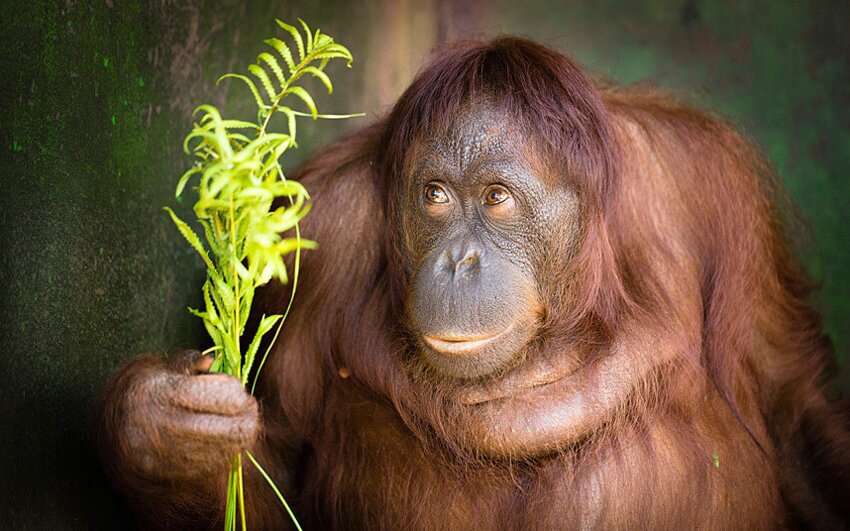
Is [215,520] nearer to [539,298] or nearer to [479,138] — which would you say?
[539,298]

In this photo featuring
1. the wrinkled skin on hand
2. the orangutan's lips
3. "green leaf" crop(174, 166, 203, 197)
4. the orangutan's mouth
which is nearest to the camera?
"green leaf" crop(174, 166, 203, 197)

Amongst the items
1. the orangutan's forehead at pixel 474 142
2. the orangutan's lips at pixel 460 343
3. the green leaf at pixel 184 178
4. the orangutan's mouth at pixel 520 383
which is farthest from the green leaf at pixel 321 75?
the orangutan's mouth at pixel 520 383

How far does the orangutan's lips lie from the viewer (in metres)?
2.40

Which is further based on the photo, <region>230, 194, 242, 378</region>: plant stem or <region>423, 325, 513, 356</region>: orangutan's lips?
<region>423, 325, 513, 356</region>: orangutan's lips

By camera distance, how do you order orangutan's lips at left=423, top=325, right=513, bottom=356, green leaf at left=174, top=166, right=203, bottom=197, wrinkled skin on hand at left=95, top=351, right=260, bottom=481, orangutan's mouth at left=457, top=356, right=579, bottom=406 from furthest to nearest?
1. orangutan's mouth at left=457, top=356, right=579, bottom=406
2. orangutan's lips at left=423, top=325, right=513, bottom=356
3. wrinkled skin on hand at left=95, top=351, right=260, bottom=481
4. green leaf at left=174, top=166, right=203, bottom=197

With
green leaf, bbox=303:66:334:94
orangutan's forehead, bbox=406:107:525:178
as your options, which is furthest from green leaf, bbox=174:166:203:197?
orangutan's forehead, bbox=406:107:525:178

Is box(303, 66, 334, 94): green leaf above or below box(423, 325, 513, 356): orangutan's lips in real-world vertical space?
above

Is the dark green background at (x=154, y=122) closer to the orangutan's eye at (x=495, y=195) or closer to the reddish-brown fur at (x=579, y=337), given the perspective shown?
the reddish-brown fur at (x=579, y=337)

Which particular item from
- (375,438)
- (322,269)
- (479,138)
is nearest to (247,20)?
(322,269)

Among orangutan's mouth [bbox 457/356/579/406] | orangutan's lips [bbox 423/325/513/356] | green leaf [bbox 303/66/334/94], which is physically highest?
green leaf [bbox 303/66/334/94]

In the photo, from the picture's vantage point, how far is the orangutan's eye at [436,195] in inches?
103

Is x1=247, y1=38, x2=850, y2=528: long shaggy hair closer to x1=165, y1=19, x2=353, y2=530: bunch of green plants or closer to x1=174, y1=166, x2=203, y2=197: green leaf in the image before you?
x1=165, y1=19, x2=353, y2=530: bunch of green plants

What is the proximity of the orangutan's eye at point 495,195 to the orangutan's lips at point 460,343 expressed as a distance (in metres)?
0.32

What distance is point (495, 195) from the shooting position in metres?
Result: 2.57
